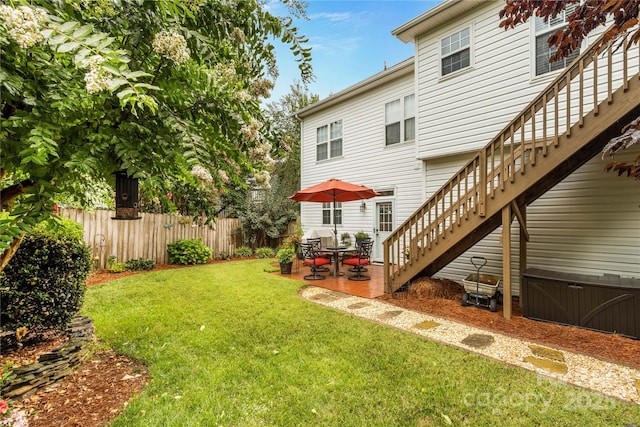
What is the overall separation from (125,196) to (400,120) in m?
8.23

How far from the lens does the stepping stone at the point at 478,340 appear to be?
3602 mm

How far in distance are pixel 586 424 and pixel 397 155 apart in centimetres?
751

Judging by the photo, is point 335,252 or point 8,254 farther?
point 335,252

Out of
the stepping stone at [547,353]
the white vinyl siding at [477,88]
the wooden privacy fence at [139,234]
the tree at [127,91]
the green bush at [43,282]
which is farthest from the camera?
the wooden privacy fence at [139,234]

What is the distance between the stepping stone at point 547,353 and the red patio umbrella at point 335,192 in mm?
4329

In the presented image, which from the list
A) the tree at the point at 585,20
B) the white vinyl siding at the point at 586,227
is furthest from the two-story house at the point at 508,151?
the tree at the point at 585,20

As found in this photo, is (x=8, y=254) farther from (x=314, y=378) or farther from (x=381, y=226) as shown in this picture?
(x=381, y=226)

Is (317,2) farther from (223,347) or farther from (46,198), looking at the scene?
(223,347)

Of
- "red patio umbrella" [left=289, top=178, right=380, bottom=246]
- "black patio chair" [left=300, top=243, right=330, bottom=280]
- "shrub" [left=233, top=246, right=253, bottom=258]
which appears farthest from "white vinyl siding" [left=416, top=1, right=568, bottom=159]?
"shrub" [left=233, top=246, right=253, bottom=258]

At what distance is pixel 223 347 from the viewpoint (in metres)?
3.47

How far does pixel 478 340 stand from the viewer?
375 cm

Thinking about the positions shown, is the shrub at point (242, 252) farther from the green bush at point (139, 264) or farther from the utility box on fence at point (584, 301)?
the utility box on fence at point (584, 301)

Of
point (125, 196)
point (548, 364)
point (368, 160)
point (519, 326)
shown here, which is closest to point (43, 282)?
point (125, 196)

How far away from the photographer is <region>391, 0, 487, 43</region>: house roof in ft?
19.8
